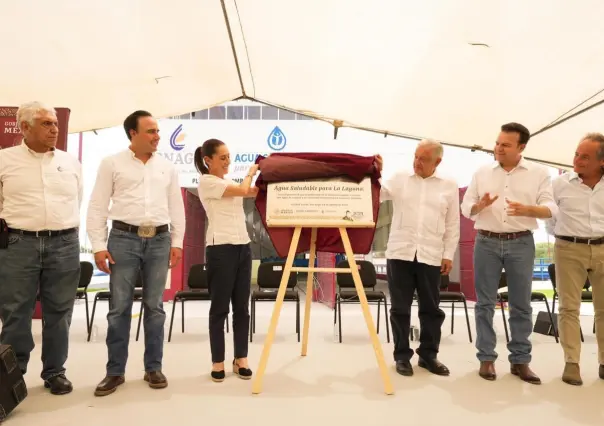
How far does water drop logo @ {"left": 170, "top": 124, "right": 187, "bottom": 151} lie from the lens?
6.79m

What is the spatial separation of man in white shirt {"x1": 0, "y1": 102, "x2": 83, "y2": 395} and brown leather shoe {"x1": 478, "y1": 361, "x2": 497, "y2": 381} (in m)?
2.45

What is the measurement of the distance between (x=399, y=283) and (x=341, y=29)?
2090mm

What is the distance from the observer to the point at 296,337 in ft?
13.5

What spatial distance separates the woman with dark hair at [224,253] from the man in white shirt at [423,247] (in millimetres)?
997

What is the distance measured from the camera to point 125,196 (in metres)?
2.42

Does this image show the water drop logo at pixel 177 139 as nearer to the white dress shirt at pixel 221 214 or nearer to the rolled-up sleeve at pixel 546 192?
the white dress shirt at pixel 221 214

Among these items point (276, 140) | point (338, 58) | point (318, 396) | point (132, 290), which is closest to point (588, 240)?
point (318, 396)

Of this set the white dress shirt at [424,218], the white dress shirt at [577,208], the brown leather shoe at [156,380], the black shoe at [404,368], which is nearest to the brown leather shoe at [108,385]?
the brown leather shoe at [156,380]

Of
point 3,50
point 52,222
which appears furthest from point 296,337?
point 3,50

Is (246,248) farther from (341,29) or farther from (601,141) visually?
(601,141)

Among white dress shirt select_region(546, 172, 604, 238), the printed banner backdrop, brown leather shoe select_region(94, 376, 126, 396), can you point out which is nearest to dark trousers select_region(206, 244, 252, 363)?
brown leather shoe select_region(94, 376, 126, 396)

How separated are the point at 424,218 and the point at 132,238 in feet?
6.00

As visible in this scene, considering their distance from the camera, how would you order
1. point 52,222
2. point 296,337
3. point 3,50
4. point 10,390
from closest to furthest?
1. point 10,390
2. point 52,222
3. point 3,50
4. point 296,337

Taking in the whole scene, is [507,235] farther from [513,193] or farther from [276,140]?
[276,140]
